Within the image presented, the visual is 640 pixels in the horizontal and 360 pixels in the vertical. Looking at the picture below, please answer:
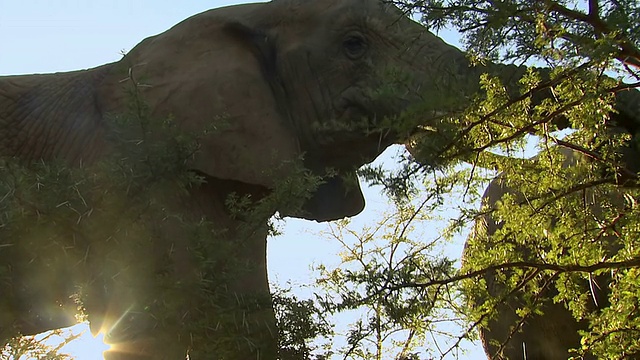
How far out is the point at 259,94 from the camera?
328 cm

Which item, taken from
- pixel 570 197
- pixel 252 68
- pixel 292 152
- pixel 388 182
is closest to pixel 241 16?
pixel 252 68

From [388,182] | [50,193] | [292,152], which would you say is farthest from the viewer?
[292,152]

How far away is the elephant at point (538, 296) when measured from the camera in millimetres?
3725

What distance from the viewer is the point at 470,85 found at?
3.06m

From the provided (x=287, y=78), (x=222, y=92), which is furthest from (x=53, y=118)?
(x=287, y=78)

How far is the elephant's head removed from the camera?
316 centimetres

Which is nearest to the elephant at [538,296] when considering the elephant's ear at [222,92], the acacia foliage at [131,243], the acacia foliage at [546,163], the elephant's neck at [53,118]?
the acacia foliage at [546,163]

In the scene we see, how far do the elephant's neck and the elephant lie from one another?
1.69m

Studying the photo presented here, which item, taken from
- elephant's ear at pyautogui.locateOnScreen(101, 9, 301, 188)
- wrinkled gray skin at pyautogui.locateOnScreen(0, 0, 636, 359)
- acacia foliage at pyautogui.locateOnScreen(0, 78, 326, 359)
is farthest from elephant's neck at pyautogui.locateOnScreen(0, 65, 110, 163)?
acacia foliage at pyautogui.locateOnScreen(0, 78, 326, 359)

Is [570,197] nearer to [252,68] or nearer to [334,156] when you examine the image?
[334,156]

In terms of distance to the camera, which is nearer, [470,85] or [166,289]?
[166,289]

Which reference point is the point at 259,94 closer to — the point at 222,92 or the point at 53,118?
the point at 222,92

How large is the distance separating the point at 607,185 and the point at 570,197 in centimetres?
18

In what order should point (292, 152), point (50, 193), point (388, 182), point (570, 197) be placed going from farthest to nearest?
1. point (570, 197)
2. point (292, 152)
3. point (388, 182)
4. point (50, 193)
